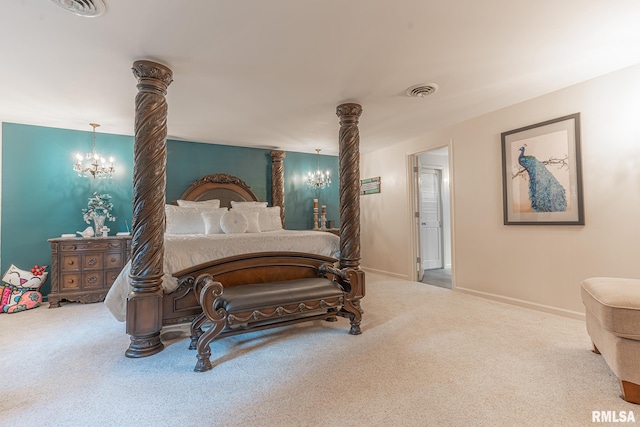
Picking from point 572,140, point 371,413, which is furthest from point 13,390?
point 572,140

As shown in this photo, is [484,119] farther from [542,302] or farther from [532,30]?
[542,302]

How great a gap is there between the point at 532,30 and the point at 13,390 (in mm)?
4296

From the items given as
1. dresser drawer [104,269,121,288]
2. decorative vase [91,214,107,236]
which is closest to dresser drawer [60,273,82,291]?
dresser drawer [104,269,121,288]

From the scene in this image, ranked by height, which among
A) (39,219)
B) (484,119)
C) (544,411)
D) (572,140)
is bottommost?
(544,411)

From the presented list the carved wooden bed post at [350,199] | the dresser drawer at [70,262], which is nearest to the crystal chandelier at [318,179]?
the carved wooden bed post at [350,199]

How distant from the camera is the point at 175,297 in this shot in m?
2.61

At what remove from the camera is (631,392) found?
5.64 ft

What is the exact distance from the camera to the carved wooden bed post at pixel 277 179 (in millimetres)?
5594

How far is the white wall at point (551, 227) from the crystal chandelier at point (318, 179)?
5.10 feet

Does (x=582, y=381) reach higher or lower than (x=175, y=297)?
lower

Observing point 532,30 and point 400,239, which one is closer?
point 532,30

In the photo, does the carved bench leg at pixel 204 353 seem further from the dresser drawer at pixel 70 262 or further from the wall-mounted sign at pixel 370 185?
the wall-mounted sign at pixel 370 185

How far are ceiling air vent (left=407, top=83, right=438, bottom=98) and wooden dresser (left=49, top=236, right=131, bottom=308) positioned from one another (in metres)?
4.08

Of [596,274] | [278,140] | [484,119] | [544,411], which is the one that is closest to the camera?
[544,411]
